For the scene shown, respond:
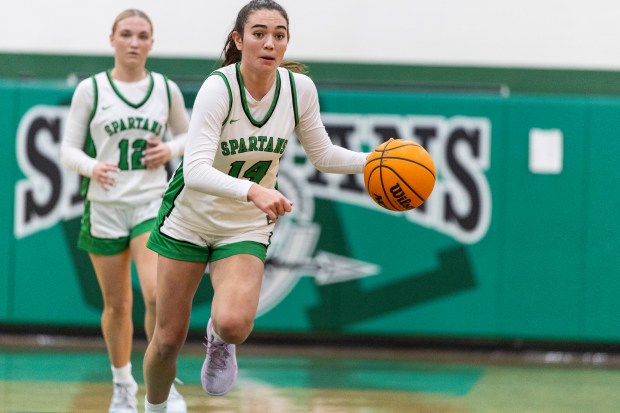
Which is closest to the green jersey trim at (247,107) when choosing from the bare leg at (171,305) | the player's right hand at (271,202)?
the player's right hand at (271,202)

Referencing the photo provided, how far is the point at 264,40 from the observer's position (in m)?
4.60

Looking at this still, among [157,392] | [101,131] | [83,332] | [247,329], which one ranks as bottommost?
[83,332]

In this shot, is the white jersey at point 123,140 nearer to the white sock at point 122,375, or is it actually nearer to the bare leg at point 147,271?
the bare leg at point 147,271

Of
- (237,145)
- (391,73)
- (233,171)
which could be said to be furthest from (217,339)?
(391,73)

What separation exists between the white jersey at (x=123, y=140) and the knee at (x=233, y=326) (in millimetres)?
1573

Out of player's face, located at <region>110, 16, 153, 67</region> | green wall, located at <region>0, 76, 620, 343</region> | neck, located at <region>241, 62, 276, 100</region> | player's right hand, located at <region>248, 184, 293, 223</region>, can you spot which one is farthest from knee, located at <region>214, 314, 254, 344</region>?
green wall, located at <region>0, 76, 620, 343</region>

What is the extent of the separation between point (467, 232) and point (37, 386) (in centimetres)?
317

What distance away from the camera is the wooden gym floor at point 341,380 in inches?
252

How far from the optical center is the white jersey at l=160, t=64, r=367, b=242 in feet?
14.8

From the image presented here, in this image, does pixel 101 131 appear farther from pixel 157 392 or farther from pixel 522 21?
pixel 522 21

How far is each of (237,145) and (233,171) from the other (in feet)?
0.43

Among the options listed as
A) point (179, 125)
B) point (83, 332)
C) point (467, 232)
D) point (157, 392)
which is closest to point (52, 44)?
point (83, 332)

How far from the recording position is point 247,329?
15.2 ft

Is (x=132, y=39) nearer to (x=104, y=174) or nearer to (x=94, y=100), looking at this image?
(x=94, y=100)
